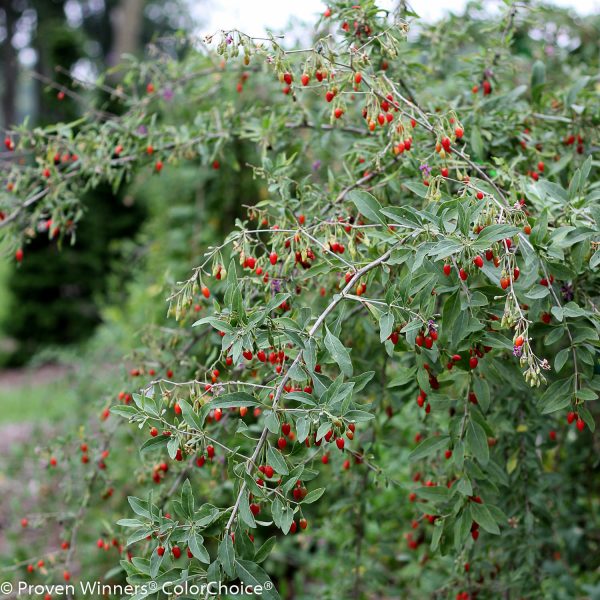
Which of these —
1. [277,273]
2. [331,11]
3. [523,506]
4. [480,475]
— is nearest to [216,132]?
[331,11]

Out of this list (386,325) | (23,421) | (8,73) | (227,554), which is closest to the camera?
(227,554)

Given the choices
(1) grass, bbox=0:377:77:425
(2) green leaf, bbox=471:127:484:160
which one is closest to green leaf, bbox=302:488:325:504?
(2) green leaf, bbox=471:127:484:160

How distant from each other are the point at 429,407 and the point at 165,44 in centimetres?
207

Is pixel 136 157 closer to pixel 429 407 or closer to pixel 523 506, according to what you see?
pixel 429 407

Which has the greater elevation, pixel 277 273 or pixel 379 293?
pixel 277 273

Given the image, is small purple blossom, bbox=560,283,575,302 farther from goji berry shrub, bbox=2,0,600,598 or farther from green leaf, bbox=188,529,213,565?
green leaf, bbox=188,529,213,565

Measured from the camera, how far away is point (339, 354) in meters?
1.40

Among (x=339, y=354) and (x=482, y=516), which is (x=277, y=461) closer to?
(x=339, y=354)

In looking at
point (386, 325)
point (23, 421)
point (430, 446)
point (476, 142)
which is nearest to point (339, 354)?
point (386, 325)

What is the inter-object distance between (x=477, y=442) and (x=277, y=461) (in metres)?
0.55

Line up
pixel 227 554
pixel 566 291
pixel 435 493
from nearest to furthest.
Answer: pixel 227 554 → pixel 566 291 → pixel 435 493

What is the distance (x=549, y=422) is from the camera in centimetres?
201

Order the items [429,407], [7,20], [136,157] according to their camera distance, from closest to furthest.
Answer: [429,407]
[136,157]
[7,20]

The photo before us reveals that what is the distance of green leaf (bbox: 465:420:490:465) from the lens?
164 cm
